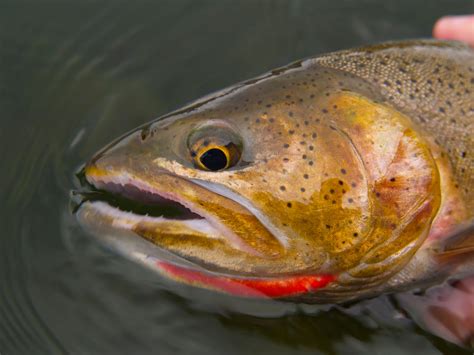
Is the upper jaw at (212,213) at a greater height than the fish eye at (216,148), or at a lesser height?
lesser

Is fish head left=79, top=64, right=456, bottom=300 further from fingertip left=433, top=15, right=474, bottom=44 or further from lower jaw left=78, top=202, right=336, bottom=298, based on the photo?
fingertip left=433, top=15, right=474, bottom=44

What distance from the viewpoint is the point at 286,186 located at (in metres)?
2.73

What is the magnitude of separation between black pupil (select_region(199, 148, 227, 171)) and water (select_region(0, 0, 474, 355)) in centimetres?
90

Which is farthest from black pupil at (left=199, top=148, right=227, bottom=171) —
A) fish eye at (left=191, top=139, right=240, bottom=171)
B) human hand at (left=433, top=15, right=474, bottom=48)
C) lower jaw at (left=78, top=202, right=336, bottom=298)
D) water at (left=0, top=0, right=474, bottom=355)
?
human hand at (left=433, top=15, right=474, bottom=48)

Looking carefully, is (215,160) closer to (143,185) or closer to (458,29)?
(143,185)

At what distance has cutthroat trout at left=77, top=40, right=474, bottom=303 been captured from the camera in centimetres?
274

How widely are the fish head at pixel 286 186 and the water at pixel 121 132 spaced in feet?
1.51

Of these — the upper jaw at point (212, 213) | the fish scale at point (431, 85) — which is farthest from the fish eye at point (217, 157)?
the fish scale at point (431, 85)

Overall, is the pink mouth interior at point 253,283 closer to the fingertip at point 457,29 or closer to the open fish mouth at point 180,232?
the open fish mouth at point 180,232

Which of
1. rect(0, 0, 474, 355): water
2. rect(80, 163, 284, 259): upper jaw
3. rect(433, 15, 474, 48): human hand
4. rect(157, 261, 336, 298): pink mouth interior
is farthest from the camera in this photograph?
rect(433, 15, 474, 48): human hand

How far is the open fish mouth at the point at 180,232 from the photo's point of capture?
2754mm

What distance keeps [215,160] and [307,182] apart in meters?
0.42

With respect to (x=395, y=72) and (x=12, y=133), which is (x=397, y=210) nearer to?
(x=395, y=72)

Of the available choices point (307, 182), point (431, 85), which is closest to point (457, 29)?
point (431, 85)
